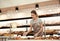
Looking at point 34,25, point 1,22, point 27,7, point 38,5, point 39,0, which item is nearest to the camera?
point 34,25

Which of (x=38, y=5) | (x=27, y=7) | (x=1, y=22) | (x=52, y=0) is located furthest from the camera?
(x=1, y=22)

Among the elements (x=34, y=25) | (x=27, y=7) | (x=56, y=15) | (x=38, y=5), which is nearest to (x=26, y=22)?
(x=27, y=7)

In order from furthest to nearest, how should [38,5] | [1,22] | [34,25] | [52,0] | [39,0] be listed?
[1,22] < [38,5] < [39,0] < [52,0] < [34,25]

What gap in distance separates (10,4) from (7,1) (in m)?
0.26

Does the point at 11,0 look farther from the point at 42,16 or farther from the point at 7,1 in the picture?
the point at 42,16

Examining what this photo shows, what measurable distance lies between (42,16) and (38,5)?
0.47 metres

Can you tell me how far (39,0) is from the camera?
4648mm

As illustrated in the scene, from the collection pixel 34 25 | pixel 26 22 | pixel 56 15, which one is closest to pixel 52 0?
pixel 56 15

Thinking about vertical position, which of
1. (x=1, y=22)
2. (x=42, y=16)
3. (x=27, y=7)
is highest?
(x=27, y=7)

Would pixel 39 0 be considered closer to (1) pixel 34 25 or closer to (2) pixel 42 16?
(2) pixel 42 16

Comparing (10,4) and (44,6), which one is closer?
(44,6)

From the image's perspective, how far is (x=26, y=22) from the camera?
5496 millimetres

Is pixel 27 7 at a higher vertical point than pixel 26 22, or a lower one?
higher

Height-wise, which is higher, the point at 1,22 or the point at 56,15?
the point at 56,15
